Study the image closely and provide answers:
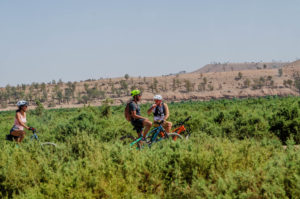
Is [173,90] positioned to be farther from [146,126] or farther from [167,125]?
[146,126]

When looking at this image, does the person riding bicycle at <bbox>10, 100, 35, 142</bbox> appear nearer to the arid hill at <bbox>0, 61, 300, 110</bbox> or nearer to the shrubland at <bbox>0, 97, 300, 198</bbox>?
the shrubland at <bbox>0, 97, 300, 198</bbox>

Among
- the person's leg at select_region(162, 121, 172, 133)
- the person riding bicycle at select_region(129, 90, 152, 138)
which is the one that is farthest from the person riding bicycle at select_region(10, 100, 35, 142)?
the person's leg at select_region(162, 121, 172, 133)

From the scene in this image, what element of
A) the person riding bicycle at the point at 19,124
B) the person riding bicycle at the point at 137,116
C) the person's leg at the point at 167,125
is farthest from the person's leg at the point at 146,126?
the person riding bicycle at the point at 19,124

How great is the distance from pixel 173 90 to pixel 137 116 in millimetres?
94646

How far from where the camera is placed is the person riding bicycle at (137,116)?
888 cm

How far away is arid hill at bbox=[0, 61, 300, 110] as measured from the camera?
309 ft

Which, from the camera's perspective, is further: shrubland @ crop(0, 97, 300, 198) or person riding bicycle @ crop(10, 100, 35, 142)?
person riding bicycle @ crop(10, 100, 35, 142)

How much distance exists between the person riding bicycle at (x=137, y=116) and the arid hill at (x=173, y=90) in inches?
3131

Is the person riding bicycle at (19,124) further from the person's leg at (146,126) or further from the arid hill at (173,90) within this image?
the arid hill at (173,90)

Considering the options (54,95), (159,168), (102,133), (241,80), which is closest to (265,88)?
(241,80)

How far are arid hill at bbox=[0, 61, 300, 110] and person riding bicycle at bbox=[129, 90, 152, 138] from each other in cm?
Answer: 7952

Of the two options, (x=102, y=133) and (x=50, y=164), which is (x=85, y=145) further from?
(x=102, y=133)

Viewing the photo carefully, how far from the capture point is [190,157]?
6.06 m

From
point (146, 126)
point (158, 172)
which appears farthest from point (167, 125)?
point (158, 172)
